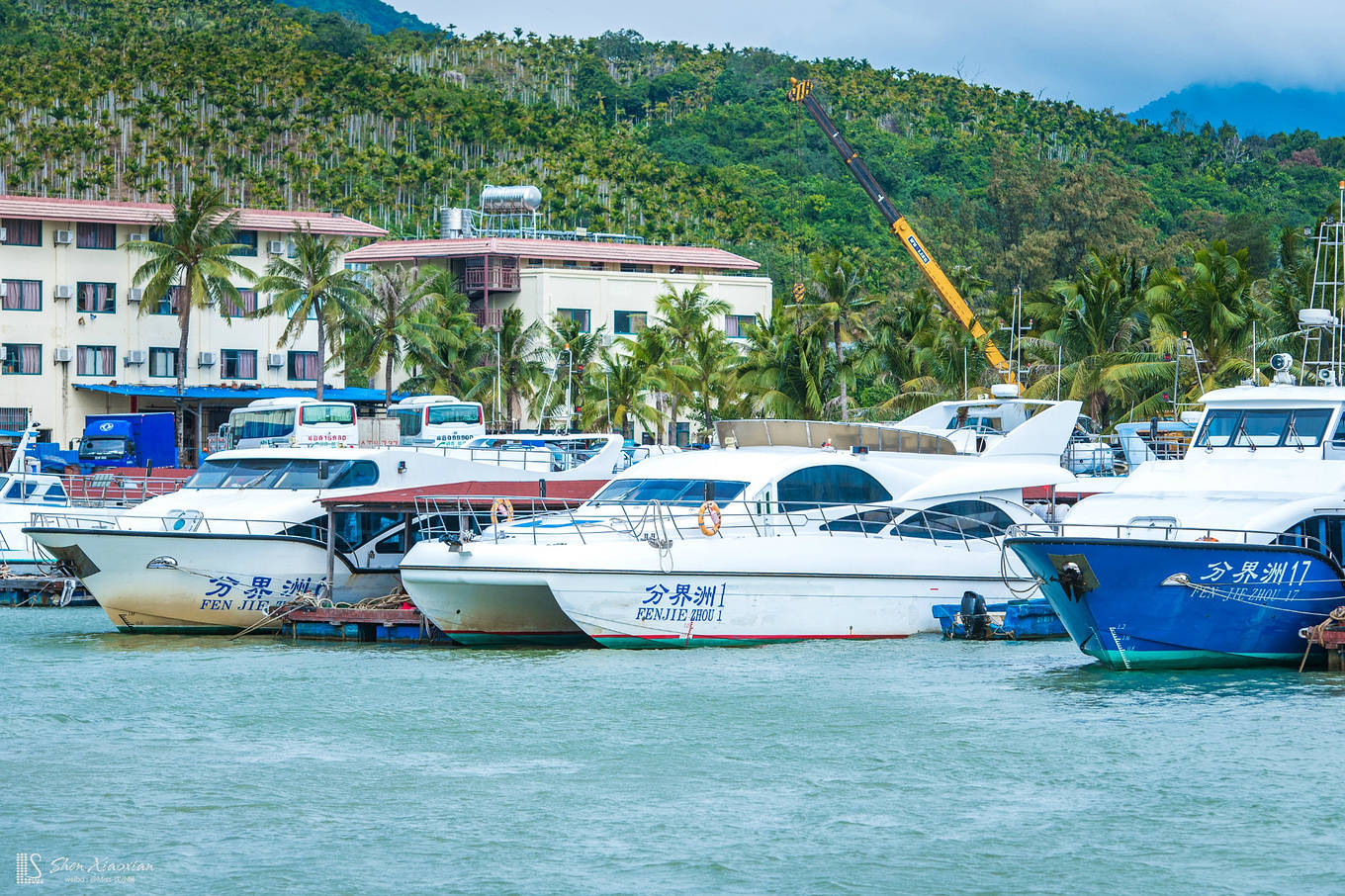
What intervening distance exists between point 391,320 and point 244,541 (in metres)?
38.4

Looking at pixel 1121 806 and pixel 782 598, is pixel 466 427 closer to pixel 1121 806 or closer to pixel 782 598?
pixel 782 598

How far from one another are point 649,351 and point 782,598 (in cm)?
4072

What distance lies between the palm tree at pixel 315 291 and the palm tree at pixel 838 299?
17.3 metres

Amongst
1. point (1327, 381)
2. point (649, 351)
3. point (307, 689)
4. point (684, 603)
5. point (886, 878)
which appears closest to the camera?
point (886, 878)

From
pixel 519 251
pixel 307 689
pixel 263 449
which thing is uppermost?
pixel 519 251

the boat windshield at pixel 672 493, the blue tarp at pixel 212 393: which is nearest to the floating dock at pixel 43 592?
the boat windshield at pixel 672 493

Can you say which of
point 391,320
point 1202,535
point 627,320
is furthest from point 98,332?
point 1202,535

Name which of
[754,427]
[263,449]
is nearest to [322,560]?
[263,449]

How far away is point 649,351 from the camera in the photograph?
213 feet

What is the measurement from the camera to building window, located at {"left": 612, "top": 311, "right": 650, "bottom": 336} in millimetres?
74812

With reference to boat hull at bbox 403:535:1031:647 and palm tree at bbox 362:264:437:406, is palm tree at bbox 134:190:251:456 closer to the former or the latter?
palm tree at bbox 362:264:437:406

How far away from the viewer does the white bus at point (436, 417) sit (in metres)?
44.6

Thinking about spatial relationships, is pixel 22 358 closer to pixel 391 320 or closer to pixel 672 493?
pixel 391 320

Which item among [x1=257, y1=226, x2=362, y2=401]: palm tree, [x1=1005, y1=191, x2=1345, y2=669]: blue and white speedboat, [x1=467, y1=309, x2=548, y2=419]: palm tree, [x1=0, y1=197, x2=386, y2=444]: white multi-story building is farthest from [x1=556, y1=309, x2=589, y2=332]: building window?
[x1=1005, y1=191, x2=1345, y2=669]: blue and white speedboat
